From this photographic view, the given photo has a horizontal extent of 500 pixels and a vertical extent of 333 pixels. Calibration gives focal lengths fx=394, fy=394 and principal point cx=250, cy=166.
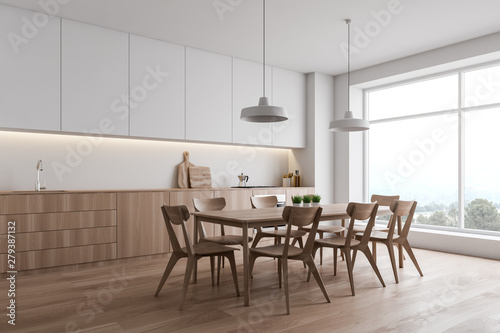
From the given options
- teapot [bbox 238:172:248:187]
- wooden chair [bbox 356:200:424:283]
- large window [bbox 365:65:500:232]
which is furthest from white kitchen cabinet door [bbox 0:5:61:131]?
large window [bbox 365:65:500:232]

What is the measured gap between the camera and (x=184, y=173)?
583cm

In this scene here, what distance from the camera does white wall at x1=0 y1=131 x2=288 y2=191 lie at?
459 centimetres

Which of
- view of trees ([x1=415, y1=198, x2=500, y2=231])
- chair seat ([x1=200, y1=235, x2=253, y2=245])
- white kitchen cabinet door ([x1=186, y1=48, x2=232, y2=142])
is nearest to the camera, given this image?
chair seat ([x1=200, y1=235, x2=253, y2=245])

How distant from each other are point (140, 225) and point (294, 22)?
3112 mm

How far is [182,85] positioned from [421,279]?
3.83m

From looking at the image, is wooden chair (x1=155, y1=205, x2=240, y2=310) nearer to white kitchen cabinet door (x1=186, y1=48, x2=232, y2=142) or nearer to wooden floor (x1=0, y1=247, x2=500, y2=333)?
wooden floor (x1=0, y1=247, x2=500, y2=333)

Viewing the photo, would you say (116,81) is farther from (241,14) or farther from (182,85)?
(241,14)

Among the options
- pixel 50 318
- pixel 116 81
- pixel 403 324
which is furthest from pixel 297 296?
pixel 116 81

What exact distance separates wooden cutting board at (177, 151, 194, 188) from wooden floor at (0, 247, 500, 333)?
5.19 feet

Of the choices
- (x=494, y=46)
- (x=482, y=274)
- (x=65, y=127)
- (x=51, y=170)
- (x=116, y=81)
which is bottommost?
(x=482, y=274)

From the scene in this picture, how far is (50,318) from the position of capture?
2883mm

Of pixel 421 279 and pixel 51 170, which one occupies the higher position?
pixel 51 170

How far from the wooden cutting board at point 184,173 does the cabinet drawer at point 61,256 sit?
4.69ft

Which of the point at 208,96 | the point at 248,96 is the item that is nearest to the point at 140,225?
the point at 208,96
